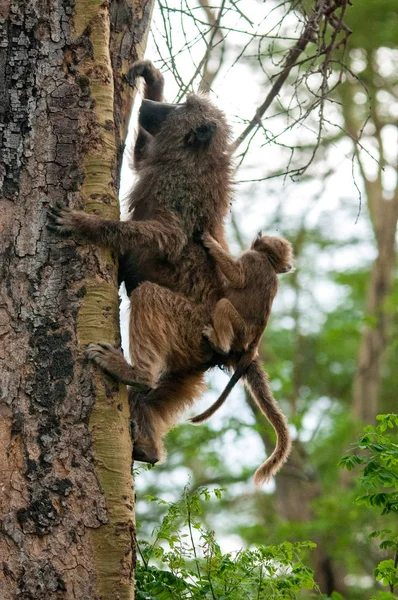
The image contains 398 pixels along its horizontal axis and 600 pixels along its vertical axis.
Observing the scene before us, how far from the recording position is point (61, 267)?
373 cm

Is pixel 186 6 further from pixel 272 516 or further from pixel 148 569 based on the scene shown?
pixel 272 516

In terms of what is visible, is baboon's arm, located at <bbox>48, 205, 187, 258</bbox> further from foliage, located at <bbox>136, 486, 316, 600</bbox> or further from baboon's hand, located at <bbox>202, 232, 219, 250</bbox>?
foliage, located at <bbox>136, 486, 316, 600</bbox>

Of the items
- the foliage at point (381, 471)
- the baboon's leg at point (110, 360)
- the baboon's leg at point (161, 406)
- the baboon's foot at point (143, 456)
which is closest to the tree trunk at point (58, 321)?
the baboon's leg at point (110, 360)

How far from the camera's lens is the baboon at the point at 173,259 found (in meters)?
4.39

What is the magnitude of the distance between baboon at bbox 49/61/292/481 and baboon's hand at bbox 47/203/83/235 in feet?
0.92

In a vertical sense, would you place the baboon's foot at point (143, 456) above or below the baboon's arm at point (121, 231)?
below

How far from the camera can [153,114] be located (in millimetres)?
5113

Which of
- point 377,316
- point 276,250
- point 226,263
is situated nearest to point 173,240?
point 226,263

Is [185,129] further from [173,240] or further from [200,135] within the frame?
[173,240]

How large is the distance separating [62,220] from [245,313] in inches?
53.9

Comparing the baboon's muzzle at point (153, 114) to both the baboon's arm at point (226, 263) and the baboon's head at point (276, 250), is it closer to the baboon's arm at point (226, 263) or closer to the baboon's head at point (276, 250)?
the baboon's arm at point (226, 263)

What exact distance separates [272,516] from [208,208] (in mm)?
12089

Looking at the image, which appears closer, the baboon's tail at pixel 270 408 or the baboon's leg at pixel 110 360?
the baboon's leg at pixel 110 360

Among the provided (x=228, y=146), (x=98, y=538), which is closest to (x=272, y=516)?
(x=228, y=146)
